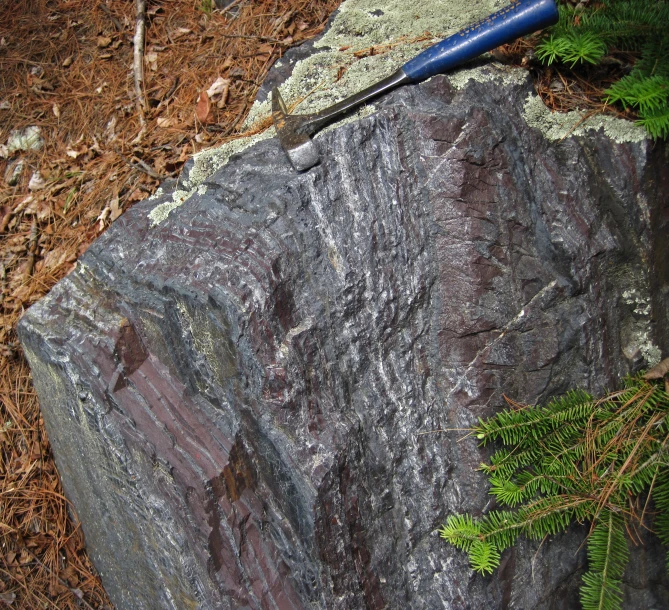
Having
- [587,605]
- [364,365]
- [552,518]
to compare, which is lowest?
[587,605]

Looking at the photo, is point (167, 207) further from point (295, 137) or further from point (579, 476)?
point (579, 476)

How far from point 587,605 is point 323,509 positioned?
0.94m

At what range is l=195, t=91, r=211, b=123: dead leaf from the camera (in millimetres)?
2840

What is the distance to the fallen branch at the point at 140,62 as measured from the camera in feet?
10.00

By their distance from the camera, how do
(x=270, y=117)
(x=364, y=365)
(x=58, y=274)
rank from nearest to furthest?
(x=364, y=365) < (x=270, y=117) < (x=58, y=274)

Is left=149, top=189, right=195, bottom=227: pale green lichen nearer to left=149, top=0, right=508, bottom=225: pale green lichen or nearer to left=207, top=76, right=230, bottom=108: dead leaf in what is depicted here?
left=149, top=0, right=508, bottom=225: pale green lichen

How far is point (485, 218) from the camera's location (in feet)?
7.12

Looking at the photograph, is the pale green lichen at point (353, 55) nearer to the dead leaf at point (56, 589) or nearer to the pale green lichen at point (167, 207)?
the pale green lichen at point (167, 207)

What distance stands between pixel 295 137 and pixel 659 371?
5.03 ft

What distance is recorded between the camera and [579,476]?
204 cm

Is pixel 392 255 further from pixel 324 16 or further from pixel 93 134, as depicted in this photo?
pixel 93 134

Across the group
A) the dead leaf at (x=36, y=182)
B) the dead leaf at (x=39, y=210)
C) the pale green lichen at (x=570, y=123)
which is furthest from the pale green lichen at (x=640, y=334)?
the dead leaf at (x=36, y=182)

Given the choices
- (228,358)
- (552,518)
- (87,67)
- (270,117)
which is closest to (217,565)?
(228,358)

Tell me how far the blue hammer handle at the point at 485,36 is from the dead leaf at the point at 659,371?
1275 millimetres
